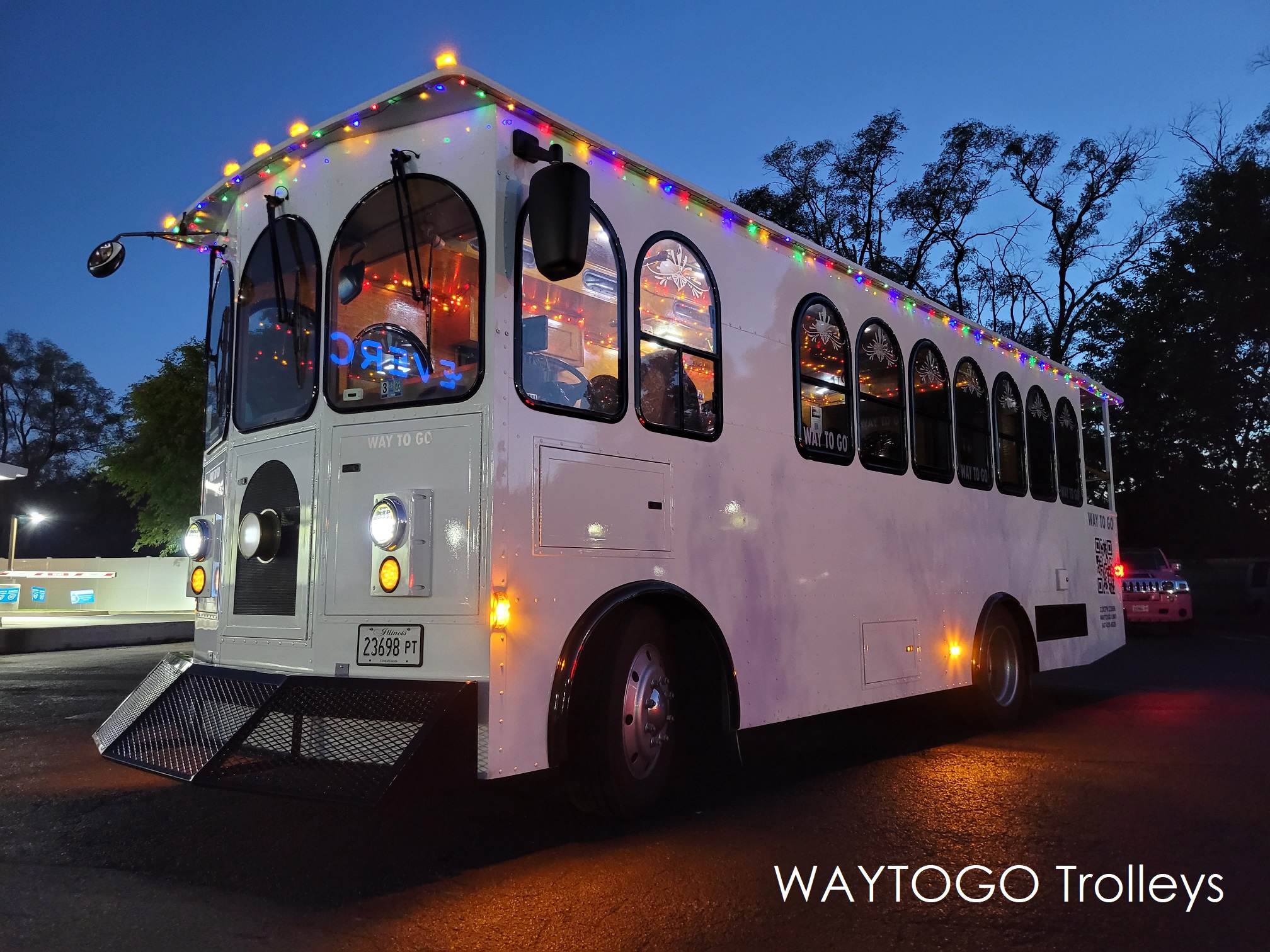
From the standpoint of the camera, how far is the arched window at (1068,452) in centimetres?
936

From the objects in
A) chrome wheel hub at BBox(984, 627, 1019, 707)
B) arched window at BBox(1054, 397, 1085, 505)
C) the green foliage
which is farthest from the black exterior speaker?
the green foliage

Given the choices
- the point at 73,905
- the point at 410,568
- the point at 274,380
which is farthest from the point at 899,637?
the point at 73,905

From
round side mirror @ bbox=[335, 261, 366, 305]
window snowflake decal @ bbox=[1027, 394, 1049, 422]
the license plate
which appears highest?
window snowflake decal @ bbox=[1027, 394, 1049, 422]

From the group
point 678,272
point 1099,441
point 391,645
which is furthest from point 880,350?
point 1099,441

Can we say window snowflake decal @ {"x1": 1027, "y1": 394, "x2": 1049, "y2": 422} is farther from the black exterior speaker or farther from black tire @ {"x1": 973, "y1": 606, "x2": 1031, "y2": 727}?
the black exterior speaker

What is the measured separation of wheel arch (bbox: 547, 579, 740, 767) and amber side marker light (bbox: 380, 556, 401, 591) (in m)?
0.75

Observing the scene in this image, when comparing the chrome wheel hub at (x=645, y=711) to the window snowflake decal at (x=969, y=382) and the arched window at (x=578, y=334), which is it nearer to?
the arched window at (x=578, y=334)

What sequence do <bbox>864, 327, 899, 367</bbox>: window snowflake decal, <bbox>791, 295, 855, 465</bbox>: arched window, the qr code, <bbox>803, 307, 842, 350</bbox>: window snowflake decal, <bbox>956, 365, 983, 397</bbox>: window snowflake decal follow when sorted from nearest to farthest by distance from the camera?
Result: 1. <bbox>791, 295, 855, 465</bbox>: arched window
2. <bbox>803, 307, 842, 350</bbox>: window snowflake decal
3. <bbox>864, 327, 899, 367</bbox>: window snowflake decal
4. <bbox>956, 365, 983, 397</bbox>: window snowflake decal
5. the qr code

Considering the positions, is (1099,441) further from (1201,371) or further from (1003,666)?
(1201,371)

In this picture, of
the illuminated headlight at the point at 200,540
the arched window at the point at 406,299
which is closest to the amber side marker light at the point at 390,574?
the arched window at the point at 406,299

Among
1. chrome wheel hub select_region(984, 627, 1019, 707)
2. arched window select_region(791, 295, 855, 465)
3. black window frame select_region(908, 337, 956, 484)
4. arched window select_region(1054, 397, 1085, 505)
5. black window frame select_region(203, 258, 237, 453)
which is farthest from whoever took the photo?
arched window select_region(1054, 397, 1085, 505)

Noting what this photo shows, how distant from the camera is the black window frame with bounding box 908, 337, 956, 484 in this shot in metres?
7.05

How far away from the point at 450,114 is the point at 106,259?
223cm

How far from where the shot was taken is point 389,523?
13.5ft
